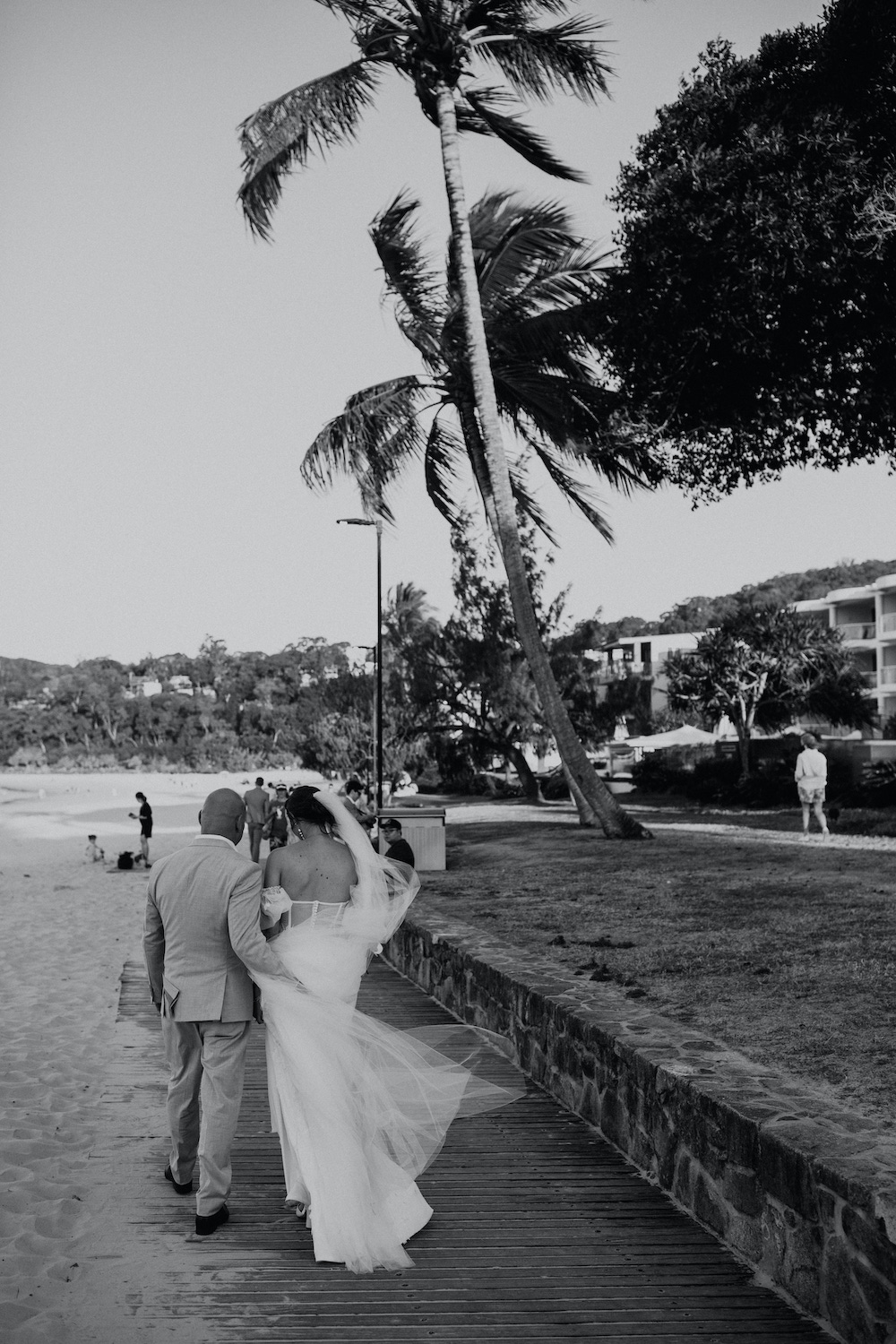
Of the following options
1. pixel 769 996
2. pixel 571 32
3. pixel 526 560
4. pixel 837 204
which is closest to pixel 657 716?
pixel 526 560

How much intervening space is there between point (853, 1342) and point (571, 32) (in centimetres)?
1898

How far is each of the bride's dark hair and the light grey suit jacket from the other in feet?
1.52

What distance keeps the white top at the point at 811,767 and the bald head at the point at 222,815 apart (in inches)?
603

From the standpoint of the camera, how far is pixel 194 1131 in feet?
18.6

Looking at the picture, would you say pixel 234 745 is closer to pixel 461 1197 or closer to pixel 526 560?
pixel 526 560

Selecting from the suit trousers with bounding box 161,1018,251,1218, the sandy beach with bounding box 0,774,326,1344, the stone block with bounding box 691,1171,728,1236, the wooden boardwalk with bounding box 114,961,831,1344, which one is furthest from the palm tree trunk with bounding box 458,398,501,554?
the stone block with bounding box 691,1171,728,1236

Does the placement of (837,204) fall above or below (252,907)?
above

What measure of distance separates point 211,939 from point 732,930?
6884 millimetres

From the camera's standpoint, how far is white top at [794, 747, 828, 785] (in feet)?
63.8

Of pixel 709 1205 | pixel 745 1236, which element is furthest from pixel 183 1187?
pixel 745 1236

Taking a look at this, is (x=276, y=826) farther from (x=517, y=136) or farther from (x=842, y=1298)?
(x=842, y=1298)

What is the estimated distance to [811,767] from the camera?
63.9ft

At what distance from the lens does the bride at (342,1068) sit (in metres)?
4.96

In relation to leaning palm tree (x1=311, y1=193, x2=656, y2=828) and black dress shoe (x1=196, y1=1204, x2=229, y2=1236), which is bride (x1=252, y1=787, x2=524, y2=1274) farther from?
leaning palm tree (x1=311, y1=193, x2=656, y2=828)
